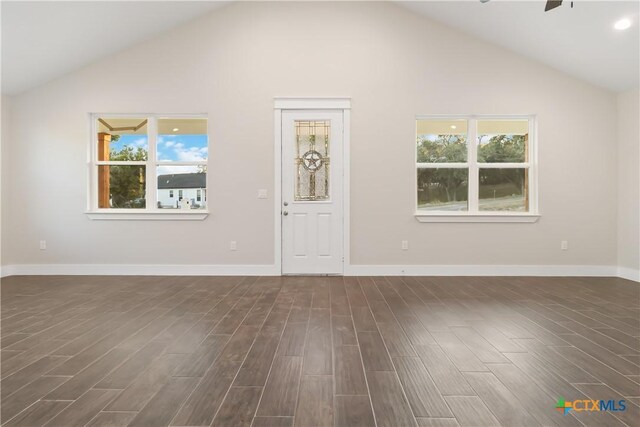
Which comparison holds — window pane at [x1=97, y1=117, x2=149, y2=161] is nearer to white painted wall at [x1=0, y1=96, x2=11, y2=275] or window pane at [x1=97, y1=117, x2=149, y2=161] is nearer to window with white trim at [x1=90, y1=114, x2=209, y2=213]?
window with white trim at [x1=90, y1=114, x2=209, y2=213]

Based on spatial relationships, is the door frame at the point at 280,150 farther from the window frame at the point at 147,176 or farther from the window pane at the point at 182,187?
the window pane at the point at 182,187

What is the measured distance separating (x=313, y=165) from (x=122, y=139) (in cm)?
288

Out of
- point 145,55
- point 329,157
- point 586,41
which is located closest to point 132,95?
point 145,55

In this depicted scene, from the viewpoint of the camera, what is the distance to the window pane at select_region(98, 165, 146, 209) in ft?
18.0

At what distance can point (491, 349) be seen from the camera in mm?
2584

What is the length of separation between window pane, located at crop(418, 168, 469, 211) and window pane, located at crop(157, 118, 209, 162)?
3.26 metres

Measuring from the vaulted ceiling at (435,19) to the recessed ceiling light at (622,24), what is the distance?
5 cm

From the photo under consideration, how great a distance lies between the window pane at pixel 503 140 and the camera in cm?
545

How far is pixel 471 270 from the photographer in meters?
5.27

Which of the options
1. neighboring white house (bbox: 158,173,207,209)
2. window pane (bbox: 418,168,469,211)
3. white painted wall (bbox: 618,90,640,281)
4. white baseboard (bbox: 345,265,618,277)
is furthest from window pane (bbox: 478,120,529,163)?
neighboring white house (bbox: 158,173,207,209)

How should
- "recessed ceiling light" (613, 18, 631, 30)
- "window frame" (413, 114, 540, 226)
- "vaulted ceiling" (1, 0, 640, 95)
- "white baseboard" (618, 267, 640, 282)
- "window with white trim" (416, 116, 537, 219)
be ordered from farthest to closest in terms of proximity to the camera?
"window with white trim" (416, 116, 537, 219) → "window frame" (413, 114, 540, 226) → "white baseboard" (618, 267, 640, 282) → "vaulted ceiling" (1, 0, 640, 95) → "recessed ceiling light" (613, 18, 631, 30)

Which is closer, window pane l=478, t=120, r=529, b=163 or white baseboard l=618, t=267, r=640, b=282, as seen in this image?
white baseboard l=618, t=267, r=640, b=282

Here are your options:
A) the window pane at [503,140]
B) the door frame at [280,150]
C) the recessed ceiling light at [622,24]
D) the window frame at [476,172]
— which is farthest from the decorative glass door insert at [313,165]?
the recessed ceiling light at [622,24]

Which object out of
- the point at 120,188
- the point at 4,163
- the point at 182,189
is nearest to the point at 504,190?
the point at 182,189
